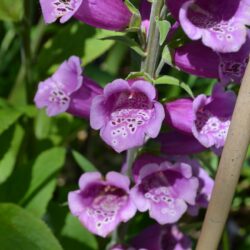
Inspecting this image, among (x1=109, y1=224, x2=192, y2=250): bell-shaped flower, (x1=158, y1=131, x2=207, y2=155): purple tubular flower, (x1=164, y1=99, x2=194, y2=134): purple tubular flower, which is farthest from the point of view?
(x1=109, y1=224, x2=192, y2=250): bell-shaped flower

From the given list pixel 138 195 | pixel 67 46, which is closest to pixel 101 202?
pixel 138 195

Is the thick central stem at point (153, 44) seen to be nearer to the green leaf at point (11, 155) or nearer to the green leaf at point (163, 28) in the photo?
the green leaf at point (163, 28)

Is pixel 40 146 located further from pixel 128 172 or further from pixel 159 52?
pixel 159 52

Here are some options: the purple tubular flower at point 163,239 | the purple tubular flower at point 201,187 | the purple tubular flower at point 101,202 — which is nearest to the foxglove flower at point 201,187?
the purple tubular flower at point 201,187

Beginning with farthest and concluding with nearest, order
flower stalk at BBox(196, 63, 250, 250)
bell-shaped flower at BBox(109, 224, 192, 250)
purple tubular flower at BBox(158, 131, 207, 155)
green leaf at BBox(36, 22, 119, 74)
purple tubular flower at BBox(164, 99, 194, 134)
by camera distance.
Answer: green leaf at BBox(36, 22, 119, 74) < bell-shaped flower at BBox(109, 224, 192, 250) < purple tubular flower at BBox(158, 131, 207, 155) < purple tubular flower at BBox(164, 99, 194, 134) < flower stalk at BBox(196, 63, 250, 250)

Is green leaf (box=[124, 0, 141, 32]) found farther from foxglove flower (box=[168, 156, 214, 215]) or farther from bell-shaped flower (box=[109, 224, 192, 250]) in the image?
bell-shaped flower (box=[109, 224, 192, 250])

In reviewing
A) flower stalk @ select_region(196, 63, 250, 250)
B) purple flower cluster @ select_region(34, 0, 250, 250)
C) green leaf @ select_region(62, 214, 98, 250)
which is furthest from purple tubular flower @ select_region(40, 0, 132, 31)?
green leaf @ select_region(62, 214, 98, 250)

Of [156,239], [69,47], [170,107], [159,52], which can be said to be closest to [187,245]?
Result: [156,239]

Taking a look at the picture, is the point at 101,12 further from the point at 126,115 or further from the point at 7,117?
the point at 7,117
